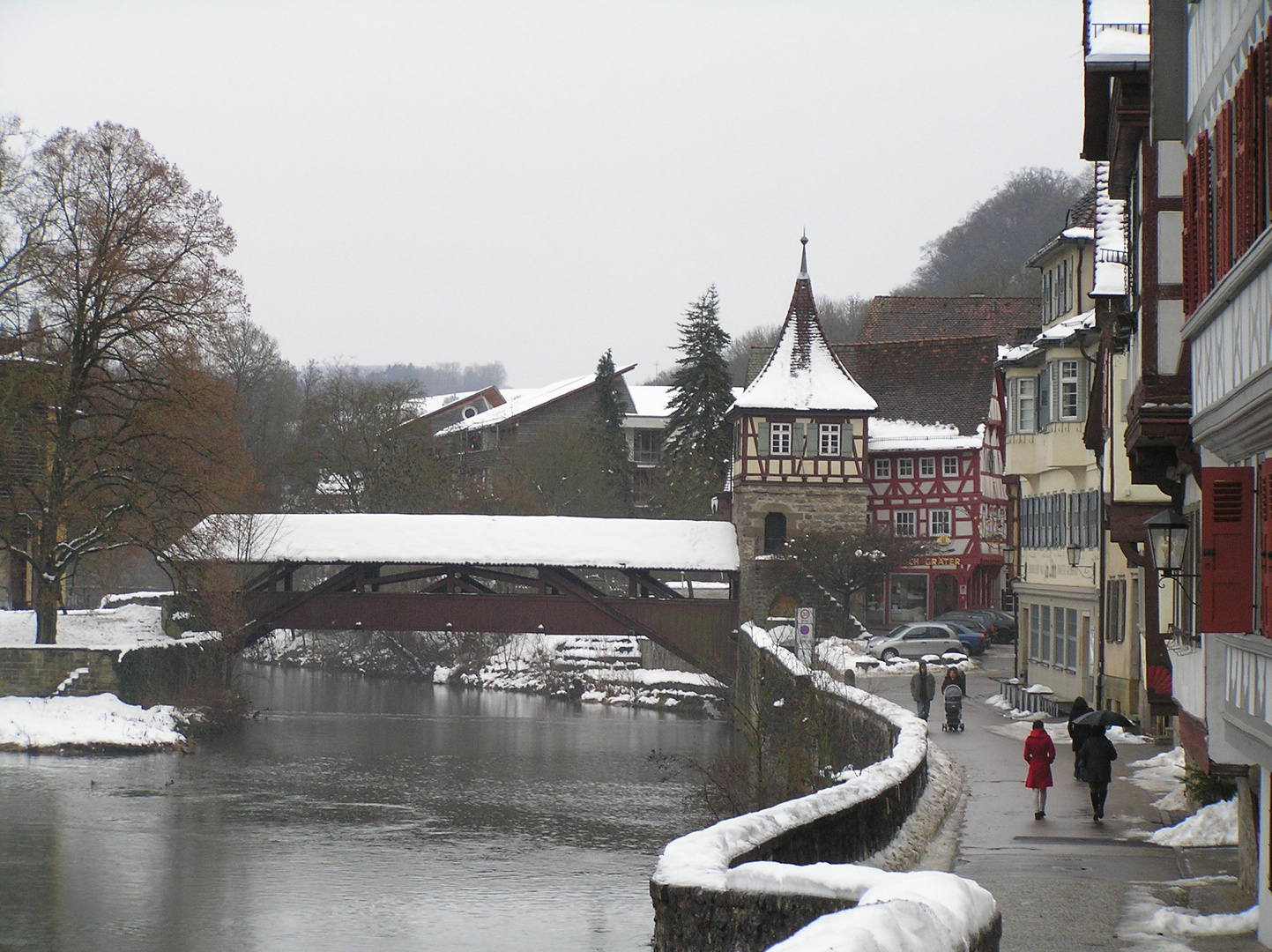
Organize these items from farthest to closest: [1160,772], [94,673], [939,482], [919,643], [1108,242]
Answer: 1. [939,482]
2. [919,643]
3. [94,673]
4. [1108,242]
5. [1160,772]

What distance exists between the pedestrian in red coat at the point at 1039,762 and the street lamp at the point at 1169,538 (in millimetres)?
3783

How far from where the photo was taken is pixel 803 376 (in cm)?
3894

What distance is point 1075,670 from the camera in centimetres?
2236

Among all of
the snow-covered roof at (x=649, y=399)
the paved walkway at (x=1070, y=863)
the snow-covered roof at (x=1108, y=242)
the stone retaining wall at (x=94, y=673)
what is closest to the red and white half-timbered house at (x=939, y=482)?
the stone retaining wall at (x=94, y=673)

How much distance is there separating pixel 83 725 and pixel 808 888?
2246 cm

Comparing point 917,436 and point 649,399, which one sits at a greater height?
point 649,399

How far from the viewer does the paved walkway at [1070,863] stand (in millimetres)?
8336

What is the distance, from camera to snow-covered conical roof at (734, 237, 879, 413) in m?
38.1

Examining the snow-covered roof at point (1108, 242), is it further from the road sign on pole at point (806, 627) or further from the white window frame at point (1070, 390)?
the road sign on pole at point (806, 627)

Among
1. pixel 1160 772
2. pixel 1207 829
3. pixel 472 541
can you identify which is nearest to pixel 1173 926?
pixel 1207 829

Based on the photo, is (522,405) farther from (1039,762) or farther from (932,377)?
(1039,762)

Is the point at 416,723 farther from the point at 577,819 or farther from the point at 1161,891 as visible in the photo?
the point at 1161,891

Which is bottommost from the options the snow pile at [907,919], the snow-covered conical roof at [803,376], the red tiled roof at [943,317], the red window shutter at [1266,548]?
the snow pile at [907,919]

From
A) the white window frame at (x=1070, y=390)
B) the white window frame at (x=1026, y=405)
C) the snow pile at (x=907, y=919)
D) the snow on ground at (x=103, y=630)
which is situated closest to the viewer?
the snow pile at (x=907, y=919)
